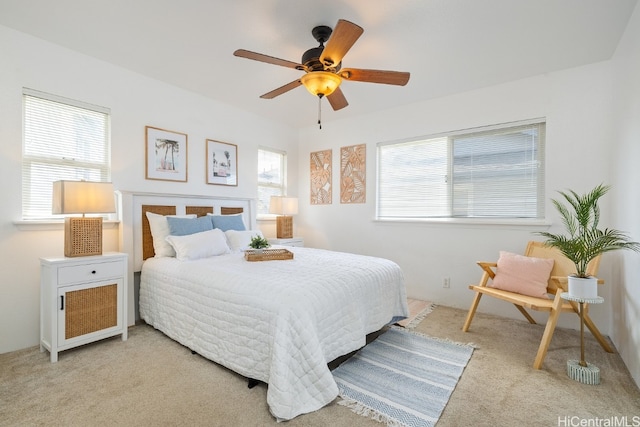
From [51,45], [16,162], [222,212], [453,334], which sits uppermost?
[51,45]

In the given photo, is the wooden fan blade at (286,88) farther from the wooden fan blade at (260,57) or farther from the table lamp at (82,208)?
the table lamp at (82,208)

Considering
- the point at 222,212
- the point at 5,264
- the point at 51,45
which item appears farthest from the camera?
the point at 222,212

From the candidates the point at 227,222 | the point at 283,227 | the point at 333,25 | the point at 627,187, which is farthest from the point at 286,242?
the point at 627,187

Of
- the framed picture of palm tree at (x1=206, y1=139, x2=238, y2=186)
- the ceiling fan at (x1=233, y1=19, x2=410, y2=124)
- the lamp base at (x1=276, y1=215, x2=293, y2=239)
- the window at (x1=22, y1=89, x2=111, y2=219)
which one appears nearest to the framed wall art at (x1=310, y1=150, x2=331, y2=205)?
the lamp base at (x1=276, y1=215, x2=293, y2=239)

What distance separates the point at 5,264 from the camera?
7.66 feet

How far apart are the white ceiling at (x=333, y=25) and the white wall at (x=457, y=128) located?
26 centimetres

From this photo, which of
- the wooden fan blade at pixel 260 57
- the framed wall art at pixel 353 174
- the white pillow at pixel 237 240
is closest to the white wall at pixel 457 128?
the framed wall art at pixel 353 174

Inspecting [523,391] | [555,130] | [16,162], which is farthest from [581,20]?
[16,162]

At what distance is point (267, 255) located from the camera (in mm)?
2709

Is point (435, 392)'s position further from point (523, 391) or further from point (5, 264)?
point (5, 264)

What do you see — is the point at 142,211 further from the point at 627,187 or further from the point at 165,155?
the point at 627,187

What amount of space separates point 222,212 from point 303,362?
103 inches

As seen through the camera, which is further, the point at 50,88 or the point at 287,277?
the point at 50,88

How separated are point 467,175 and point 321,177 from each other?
210 centimetres
